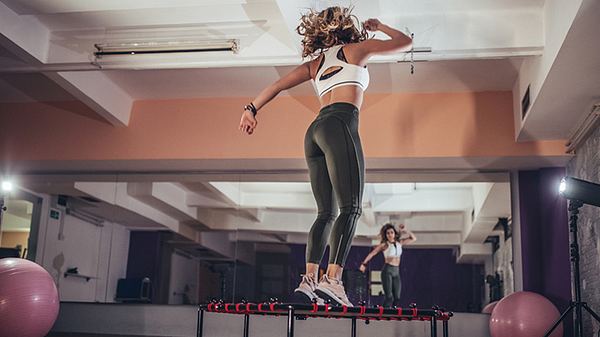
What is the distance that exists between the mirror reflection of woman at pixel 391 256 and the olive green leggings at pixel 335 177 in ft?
11.4

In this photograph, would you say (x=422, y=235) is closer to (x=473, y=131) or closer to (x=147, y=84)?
(x=473, y=131)

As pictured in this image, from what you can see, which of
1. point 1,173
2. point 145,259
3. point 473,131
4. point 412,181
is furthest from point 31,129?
point 473,131

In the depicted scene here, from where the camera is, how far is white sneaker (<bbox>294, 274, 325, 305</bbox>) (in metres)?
2.90

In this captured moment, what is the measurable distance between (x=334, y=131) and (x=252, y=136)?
3.64 m

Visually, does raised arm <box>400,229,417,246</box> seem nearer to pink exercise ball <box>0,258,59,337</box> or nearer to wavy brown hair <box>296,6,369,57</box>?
pink exercise ball <box>0,258,59,337</box>

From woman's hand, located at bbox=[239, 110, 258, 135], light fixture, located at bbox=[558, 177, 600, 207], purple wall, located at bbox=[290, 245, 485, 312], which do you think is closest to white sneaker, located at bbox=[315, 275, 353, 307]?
woman's hand, located at bbox=[239, 110, 258, 135]

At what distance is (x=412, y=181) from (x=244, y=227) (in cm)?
172

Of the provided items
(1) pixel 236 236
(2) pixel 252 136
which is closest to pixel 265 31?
(2) pixel 252 136

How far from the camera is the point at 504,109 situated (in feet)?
20.5

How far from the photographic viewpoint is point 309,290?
2.93m

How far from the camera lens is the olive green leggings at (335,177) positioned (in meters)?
2.94

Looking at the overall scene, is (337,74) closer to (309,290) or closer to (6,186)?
(309,290)

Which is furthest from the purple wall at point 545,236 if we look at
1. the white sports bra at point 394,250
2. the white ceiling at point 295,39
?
the white sports bra at point 394,250

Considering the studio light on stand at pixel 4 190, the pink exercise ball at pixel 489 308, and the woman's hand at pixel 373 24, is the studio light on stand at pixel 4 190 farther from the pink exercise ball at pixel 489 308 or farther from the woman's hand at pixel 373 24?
the woman's hand at pixel 373 24
